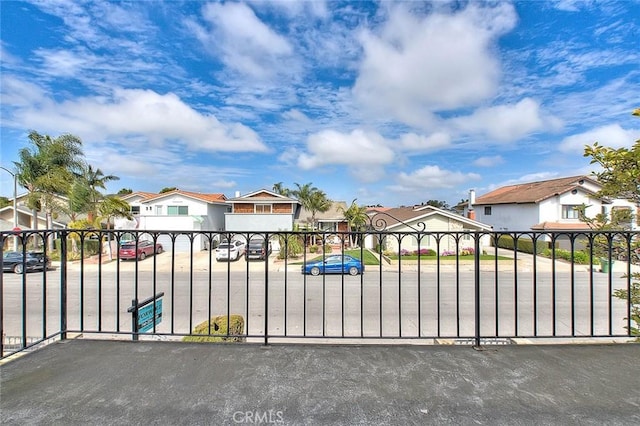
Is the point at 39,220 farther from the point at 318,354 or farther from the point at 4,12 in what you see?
the point at 318,354

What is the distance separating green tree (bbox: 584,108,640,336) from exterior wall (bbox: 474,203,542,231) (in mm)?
24627

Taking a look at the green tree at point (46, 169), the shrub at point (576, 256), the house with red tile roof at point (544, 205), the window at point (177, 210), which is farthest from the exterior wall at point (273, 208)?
the house with red tile roof at point (544, 205)

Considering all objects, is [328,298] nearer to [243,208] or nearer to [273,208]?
[273,208]

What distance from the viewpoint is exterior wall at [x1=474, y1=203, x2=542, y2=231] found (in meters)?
23.2

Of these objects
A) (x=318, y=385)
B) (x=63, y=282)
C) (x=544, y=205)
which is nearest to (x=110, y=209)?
(x=63, y=282)

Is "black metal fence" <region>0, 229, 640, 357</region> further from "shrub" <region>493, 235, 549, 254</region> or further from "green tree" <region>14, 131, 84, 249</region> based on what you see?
"green tree" <region>14, 131, 84, 249</region>

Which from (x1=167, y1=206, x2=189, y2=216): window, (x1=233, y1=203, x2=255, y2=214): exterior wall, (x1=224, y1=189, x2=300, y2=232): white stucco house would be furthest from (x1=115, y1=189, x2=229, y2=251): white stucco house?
(x1=233, y1=203, x2=255, y2=214): exterior wall

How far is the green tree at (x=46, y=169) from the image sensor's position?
18734 millimetres

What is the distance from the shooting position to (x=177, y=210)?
77.7 feet

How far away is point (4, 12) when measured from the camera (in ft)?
12.1

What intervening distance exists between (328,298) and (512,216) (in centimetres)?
2286

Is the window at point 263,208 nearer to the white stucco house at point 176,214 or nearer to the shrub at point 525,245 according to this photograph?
the white stucco house at point 176,214

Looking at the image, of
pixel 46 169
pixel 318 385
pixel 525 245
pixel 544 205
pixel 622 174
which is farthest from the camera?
pixel 544 205

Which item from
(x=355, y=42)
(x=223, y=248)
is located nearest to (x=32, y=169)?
(x=223, y=248)
